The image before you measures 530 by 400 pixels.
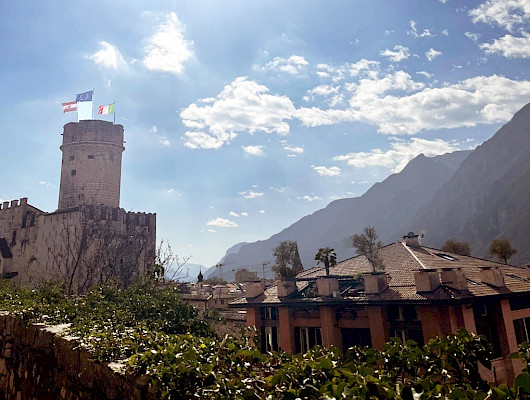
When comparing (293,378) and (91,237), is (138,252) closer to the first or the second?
(91,237)

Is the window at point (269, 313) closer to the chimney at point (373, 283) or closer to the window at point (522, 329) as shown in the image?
the chimney at point (373, 283)

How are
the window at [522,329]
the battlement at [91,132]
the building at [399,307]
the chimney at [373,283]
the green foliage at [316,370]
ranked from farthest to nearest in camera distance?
the battlement at [91,132], the window at [522,329], the chimney at [373,283], the building at [399,307], the green foliage at [316,370]

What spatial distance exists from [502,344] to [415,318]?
5.35 metres

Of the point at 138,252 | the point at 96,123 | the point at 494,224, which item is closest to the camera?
the point at 138,252

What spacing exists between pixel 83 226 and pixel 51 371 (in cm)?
2676

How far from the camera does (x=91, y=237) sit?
98.8 ft

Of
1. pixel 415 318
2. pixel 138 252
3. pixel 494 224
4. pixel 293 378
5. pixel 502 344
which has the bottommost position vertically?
pixel 502 344

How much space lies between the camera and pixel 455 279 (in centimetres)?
1831

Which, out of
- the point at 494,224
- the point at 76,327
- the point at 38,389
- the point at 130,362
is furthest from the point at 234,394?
the point at 494,224

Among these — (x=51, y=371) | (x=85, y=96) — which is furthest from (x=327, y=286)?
(x=85, y=96)

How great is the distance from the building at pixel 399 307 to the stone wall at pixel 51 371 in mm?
11225

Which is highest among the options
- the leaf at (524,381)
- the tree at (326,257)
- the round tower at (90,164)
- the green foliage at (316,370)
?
the round tower at (90,164)

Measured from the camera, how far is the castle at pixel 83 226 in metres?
29.6

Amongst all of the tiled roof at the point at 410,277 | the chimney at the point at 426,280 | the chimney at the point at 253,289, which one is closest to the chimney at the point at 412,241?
the tiled roof at the point at 410,277
